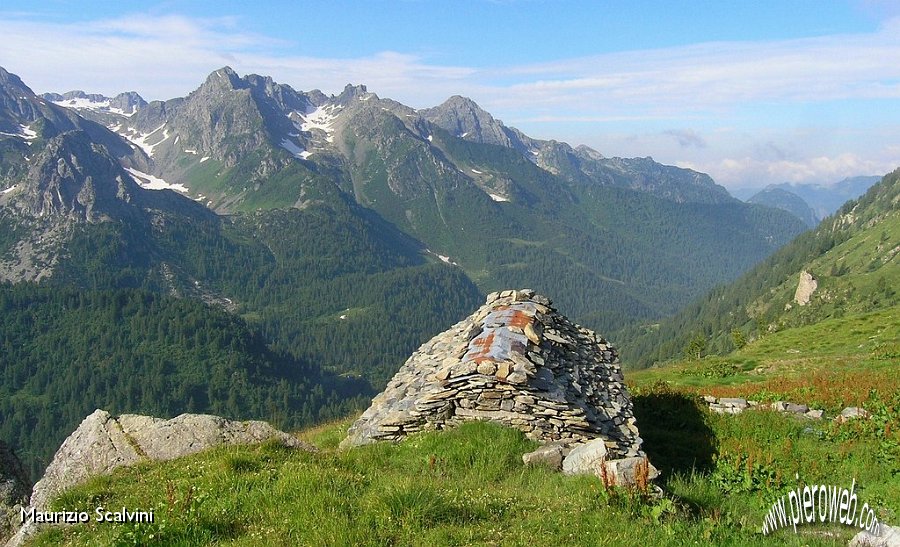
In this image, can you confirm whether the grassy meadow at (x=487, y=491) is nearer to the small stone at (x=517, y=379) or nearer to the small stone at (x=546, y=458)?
the small stone at (x=546, y=458)

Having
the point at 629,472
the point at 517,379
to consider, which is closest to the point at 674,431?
the point at 517,379

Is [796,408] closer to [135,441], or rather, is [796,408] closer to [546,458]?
[546,458]

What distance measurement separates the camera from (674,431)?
2114 cm

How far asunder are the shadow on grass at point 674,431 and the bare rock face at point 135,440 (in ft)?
36.3

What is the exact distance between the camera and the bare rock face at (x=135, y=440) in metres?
14.1

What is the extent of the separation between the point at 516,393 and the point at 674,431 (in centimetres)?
876

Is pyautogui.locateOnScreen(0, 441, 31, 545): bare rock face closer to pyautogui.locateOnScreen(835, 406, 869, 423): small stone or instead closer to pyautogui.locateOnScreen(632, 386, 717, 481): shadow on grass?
pyautogui.locateOnScreen(632, 386, 717, 481): shadow on grass

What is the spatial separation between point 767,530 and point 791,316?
185 metres

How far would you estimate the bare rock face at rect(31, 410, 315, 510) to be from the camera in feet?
46.2

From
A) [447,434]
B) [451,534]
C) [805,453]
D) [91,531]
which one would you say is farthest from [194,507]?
[805,453]

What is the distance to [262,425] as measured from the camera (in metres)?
16.4

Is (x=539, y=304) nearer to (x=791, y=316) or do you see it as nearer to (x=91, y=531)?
(x=91, y=531)

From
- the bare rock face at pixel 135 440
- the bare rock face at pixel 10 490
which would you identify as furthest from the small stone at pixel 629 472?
the bare rock face at pixel 10 490

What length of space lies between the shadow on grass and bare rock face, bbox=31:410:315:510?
36.3 ft
